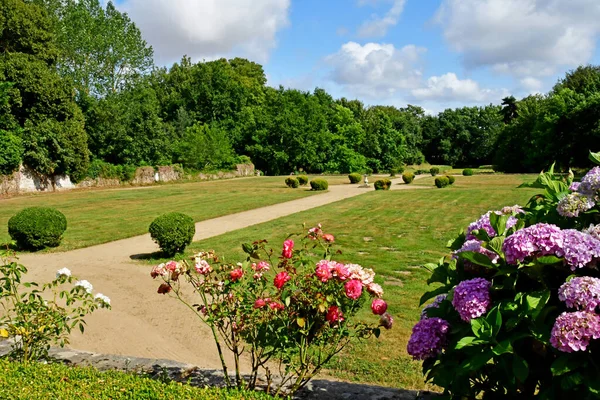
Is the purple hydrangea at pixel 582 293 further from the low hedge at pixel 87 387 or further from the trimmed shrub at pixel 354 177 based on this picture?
the trimmed shrub at pixel 354 177

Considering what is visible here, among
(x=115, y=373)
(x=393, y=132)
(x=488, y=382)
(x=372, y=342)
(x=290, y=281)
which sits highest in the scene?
(x=393, y=132)

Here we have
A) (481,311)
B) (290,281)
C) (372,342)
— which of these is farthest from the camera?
(372,342)

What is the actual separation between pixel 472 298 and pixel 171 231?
9119 mm

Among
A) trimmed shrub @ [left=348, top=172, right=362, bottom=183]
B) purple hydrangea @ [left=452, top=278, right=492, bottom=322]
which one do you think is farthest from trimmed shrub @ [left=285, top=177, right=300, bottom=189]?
purple hydrangea @ [left=452, top=278, right=492, bottom=322]

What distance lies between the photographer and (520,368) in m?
1.85

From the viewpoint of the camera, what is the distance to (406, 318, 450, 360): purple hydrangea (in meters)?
2.12

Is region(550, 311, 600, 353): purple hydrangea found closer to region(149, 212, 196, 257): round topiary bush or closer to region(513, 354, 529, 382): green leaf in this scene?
region(513, 354, 529, 382): green leaf

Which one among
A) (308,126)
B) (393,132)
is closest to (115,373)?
(308,126)

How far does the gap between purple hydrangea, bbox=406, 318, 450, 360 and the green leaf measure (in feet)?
1.04

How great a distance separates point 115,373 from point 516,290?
8.91ft

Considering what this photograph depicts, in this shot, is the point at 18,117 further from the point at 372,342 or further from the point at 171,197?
the point at 372,342

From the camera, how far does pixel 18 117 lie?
29.2 meters

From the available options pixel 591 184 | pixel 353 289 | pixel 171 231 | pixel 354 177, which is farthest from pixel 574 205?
pixel 354 177

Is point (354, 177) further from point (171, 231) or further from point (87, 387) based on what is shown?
point (87, 387)
